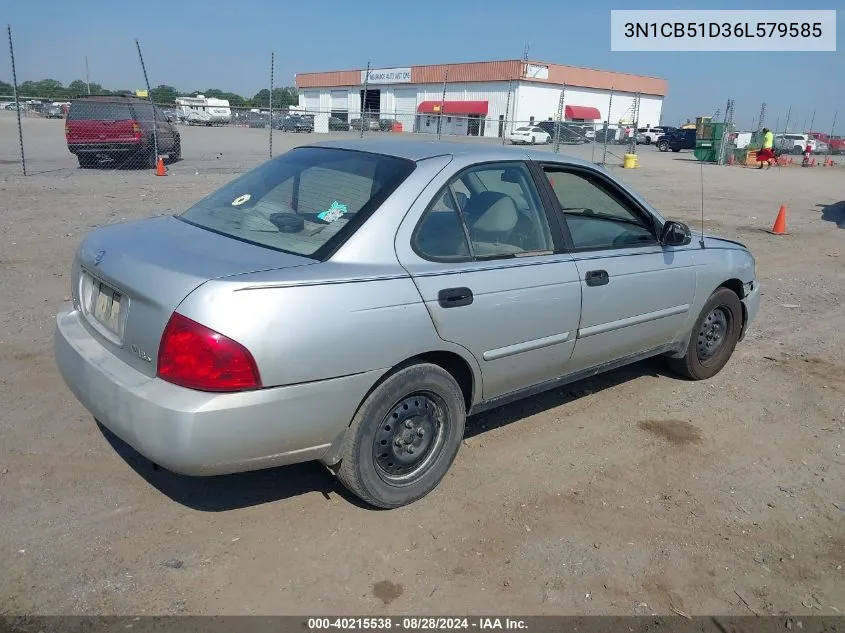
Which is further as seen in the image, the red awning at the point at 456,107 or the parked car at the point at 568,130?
the red awning at the point at 456,107

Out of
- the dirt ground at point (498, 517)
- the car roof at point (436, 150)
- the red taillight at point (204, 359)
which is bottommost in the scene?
the dirt ground at point (498, 517)

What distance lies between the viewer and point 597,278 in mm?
3945

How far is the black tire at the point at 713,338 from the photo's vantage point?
5.03 m

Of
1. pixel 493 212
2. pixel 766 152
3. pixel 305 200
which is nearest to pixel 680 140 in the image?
pixel 766 152

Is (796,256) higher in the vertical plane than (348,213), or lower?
lower

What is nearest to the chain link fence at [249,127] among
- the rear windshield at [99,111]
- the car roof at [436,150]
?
the rear windshield at [99,111]

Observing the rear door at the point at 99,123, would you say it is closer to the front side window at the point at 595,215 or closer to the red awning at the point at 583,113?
the front side window at the point at 595,215

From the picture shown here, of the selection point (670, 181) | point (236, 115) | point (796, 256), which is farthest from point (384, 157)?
point (236, 115)

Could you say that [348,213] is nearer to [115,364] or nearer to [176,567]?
[115,364]

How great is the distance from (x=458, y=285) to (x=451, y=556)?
1.23 metres

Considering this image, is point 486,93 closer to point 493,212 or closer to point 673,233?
point 673,233

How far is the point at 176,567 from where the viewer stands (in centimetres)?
286

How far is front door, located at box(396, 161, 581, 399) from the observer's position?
325 centimetres

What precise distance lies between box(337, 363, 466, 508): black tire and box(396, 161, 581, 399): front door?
0.24 m
